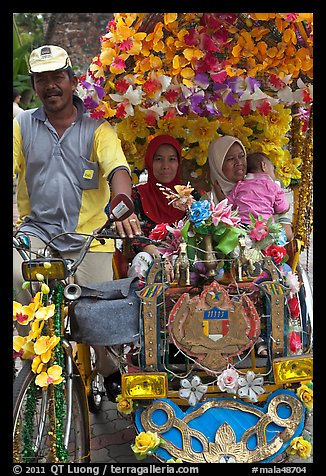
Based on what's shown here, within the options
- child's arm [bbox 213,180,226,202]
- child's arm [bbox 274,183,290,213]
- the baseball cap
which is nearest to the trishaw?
the baseball cap

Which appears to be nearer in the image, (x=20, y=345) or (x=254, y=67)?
(x=20, y=345)

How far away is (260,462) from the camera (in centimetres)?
275

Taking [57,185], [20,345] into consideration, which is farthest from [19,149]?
[20,345]

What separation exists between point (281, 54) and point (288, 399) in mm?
1791

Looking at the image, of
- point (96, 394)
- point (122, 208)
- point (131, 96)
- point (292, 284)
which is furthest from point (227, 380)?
point (131, 96)

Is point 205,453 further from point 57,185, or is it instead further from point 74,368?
point 57,185

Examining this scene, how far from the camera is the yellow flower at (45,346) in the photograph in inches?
98.1

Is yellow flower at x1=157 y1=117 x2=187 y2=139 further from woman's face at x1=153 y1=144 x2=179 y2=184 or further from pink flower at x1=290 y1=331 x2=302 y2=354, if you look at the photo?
pink flower at x1=290 y1=331 x2=302 y2=354

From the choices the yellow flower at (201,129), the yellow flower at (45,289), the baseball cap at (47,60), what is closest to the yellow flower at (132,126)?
the yellow flower at (201,129)

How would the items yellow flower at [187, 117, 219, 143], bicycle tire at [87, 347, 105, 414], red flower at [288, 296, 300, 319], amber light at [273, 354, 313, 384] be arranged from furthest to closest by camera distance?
yellow flower at [187, 117, 219, 143], bicycle tire at [87, 347, 105, 414], red flower at [288, 296, 300, 319], amber light at [273, 354, 313, 384]

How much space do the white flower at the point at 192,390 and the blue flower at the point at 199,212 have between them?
2.37 ft

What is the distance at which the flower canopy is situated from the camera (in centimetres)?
308

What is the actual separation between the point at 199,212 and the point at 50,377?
964mm

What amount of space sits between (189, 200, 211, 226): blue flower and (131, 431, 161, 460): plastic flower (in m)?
0.98
